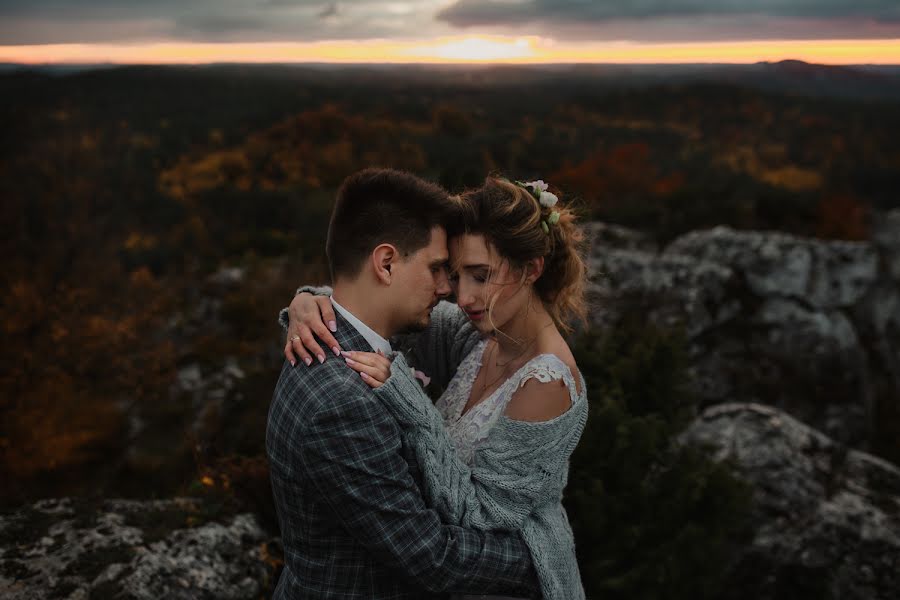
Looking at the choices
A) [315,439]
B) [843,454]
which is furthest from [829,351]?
[315,439]

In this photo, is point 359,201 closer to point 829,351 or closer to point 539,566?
point 539,566

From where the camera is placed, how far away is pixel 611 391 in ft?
12.5

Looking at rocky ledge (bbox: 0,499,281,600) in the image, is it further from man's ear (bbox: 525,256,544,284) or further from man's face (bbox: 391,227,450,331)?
man's ear (bbox: 525,256,544,284)

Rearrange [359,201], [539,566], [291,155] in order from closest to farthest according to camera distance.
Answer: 1. [539,566]
2. [359,201]
3. [291,155]

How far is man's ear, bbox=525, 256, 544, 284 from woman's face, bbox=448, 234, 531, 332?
44 mm

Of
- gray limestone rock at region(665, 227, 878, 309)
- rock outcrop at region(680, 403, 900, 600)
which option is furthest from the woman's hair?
gray limestone rock at region(665, 227, 878, 309)

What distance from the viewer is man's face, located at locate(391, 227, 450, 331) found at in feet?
8.00

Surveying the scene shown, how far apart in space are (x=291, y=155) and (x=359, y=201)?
124ft

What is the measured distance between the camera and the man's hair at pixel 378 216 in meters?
2.42

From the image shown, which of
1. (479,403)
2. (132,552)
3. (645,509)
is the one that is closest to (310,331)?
(479,403)

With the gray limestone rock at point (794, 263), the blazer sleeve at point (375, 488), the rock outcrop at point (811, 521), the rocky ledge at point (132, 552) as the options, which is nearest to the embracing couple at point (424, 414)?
the blazer sleeve at point (375, 488)

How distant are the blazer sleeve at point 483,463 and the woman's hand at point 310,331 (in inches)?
10.6

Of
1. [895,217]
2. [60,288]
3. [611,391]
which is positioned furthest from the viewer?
[895,217]

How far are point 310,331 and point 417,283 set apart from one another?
1.47 feet
